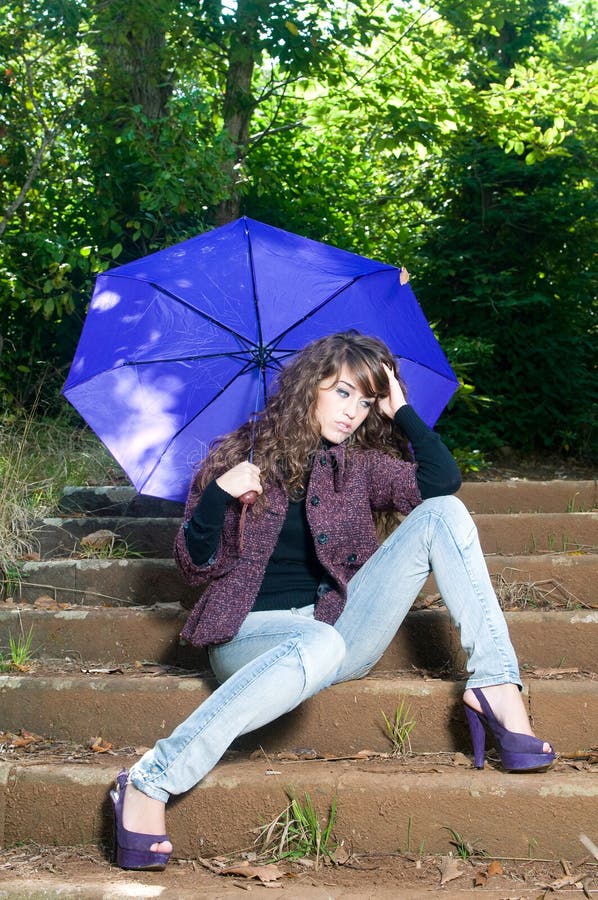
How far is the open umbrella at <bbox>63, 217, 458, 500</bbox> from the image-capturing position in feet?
9.75

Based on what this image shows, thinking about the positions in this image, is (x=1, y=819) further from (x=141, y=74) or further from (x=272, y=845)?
(x=141, y=74)

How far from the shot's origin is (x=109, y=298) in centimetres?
299

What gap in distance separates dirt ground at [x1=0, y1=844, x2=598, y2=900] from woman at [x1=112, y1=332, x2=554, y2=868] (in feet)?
0.35

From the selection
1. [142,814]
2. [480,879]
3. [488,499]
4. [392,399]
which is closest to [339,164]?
[488,499]

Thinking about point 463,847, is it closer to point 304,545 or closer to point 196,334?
point 304,545

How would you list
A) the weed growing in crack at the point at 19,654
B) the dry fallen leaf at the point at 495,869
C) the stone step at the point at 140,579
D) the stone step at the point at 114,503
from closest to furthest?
the dry fallen leaf at the point at 495,869
the weed growing in crack at the point at 19,654
the stone step at the point at 140,579
the stone step at the point at 114,503

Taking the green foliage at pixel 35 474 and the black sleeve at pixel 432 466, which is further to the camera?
the green foliage at pixel 35 474

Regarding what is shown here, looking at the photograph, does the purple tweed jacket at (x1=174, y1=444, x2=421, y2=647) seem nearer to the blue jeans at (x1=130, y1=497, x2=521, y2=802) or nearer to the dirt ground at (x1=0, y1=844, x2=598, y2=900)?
the blue jeans at (x1=130, y1=497, x2=521, y2=802)

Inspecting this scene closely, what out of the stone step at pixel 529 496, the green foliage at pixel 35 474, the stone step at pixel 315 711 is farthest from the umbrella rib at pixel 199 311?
the stone step at pixel 529 496

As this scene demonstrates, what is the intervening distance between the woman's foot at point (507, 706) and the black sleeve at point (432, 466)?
0.60m

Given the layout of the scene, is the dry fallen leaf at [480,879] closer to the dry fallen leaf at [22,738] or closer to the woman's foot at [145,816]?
the woman's foot at [145,816]

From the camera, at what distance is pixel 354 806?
2.37 m

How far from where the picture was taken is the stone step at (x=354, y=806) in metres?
2.32

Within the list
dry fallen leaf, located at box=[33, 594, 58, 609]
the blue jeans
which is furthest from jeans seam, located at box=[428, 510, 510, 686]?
dry fallen leaf, located at box=[33, 594, 58, 609]
